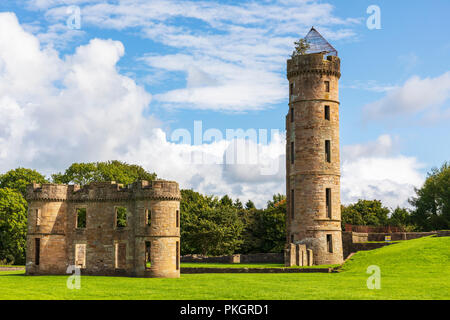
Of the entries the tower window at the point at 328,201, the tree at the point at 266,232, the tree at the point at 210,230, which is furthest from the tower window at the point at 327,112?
the tree at the point at 210,230

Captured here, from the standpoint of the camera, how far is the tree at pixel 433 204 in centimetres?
7006

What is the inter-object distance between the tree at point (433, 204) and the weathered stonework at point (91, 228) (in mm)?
41454

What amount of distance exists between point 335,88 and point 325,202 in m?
11.1

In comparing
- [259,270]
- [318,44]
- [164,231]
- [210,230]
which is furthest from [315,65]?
[210,230]

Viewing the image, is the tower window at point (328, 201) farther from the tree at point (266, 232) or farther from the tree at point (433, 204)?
the tree at point (433, 204)

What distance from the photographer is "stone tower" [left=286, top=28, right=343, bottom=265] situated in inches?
1997

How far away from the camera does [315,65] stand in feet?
172

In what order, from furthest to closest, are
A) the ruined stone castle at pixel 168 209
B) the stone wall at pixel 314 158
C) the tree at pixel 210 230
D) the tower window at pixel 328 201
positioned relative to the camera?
the tree at pixel 210 230, the tower window at pixel 328 201, the stone wall at pixel 314 158, the ruined stone castle at pixel 168 209

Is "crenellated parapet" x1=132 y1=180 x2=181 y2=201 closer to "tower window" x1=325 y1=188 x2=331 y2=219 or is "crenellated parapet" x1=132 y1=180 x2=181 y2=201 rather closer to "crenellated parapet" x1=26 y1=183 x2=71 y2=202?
"crenellated parapet" x1=26 y1=183 x2=71 y2=202
